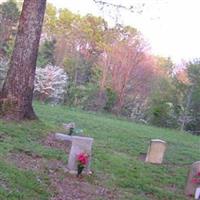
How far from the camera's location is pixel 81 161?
8445 millimetres

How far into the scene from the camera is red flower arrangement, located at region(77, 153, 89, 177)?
845 cm

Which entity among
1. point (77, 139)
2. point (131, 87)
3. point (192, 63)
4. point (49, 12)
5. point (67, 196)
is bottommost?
point (67, 196)

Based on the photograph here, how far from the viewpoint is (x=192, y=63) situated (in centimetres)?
2848

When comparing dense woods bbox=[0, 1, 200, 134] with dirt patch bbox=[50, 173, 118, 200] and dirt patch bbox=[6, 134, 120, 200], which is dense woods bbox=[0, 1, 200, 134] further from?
dirt patch bbox=[50, 173, 118, 200]

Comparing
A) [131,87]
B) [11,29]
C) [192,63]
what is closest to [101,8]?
[192,63]

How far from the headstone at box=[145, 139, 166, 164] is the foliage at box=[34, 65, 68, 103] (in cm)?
1590

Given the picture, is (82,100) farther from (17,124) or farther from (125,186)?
(125,186)

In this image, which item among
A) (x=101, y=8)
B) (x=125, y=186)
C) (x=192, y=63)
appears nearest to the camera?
(x=125, y=186)

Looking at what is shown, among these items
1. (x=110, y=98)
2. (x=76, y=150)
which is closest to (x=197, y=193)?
(x=76, y=150)

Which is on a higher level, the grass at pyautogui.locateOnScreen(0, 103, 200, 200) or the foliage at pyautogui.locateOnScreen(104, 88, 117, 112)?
the foliage at pyautogui.locateOnScreen(104, 88, 117, 112)

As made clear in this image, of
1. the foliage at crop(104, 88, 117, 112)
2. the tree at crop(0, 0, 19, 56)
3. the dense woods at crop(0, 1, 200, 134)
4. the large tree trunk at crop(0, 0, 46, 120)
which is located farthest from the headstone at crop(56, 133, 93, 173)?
the tree at crop(0, 0, 19, 56)

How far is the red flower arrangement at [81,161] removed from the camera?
27.7 feet

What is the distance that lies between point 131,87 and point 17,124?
2003 cm

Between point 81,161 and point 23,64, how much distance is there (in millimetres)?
4723
